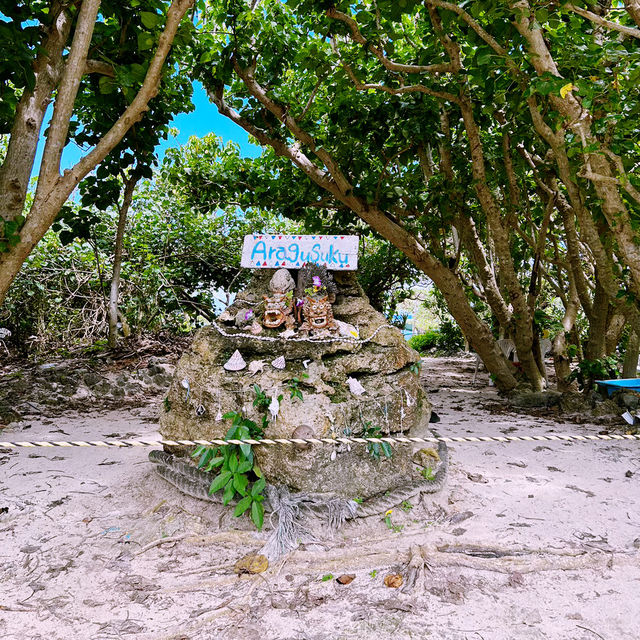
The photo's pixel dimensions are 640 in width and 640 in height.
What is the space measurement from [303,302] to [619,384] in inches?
174

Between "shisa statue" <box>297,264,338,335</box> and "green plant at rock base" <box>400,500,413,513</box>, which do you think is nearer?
"green plant at rock base" <box>400,500,413,513</box>

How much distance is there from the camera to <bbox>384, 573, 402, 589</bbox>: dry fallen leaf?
7.17ft

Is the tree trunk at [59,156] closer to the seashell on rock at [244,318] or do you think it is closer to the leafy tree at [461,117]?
the seashell on rock at [244,318]

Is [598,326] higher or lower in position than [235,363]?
higher

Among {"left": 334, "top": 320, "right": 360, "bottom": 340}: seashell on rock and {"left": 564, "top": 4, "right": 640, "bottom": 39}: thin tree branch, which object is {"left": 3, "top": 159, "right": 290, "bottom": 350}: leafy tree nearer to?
{"left": 334, "top": 320, "right": 360, "bottom": 340}: seashell on rock

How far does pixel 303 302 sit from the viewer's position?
3502 millimetres

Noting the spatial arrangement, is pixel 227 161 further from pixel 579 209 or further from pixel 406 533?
pixel 406 533

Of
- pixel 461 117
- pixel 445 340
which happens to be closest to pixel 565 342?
pixel 461 117

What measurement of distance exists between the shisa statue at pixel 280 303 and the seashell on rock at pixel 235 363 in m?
0.35

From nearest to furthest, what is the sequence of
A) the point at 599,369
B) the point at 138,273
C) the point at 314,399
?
the point at 314,399 → the point at 599,369 → the point at 138,273

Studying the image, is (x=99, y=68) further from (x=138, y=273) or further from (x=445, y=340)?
(x=445, y=340)

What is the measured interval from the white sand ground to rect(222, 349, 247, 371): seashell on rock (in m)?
0.92

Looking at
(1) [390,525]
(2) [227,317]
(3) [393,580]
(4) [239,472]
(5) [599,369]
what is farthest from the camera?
(5) [599,369]

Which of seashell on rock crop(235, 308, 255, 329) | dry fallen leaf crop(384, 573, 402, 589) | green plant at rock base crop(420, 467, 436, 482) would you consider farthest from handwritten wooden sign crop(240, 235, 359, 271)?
dry fallen leaf crop(384, 573, 402, 589)
